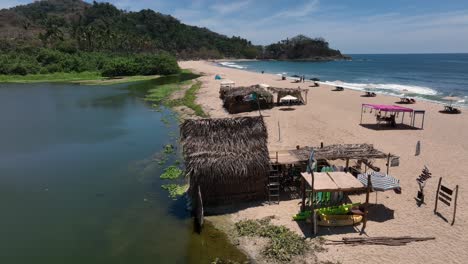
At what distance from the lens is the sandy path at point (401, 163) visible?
11914mm

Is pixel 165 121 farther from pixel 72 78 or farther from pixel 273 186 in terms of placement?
pixel 72 78

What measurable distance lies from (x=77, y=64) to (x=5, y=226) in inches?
3053

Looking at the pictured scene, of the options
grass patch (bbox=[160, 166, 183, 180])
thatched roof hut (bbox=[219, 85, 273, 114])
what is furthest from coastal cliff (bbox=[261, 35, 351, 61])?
grass patch (bbox=[160, 166, 183, 180])

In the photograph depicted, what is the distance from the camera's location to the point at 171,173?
64.7 ft

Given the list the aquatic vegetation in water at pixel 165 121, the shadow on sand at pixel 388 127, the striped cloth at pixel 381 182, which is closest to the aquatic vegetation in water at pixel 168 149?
the aquatic vegetation in water at pixel 165 121

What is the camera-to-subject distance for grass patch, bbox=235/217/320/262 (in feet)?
39.3

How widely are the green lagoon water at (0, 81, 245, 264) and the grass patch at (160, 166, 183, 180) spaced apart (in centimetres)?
49

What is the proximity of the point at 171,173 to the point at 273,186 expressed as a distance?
6.59m

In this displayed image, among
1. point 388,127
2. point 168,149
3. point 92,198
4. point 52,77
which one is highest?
point 52,77

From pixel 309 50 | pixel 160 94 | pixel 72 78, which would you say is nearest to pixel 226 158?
pixel 160 94

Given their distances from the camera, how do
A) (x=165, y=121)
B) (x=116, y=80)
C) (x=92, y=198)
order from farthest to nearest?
(x=116, y=80), (x=165, y=121), (x=92, y=198)

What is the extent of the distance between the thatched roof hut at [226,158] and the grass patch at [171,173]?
14.7 ft

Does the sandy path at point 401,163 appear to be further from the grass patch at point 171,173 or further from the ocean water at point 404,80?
the ocean water at point 404,80

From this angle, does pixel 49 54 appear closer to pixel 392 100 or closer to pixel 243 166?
pixel 392 100
